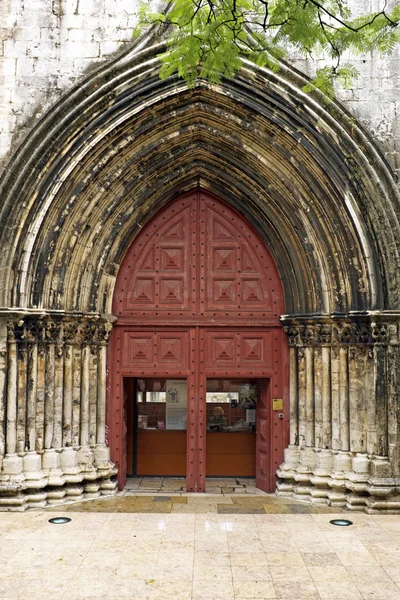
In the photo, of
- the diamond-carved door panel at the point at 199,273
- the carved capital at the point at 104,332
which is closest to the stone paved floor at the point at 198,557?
the carved capital at the point at 104,332

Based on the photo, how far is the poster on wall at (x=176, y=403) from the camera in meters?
9.52

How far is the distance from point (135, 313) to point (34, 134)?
8.66 feet

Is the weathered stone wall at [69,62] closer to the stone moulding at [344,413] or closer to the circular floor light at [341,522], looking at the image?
the stone moulding at [344,413]

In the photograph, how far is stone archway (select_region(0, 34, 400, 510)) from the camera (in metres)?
7.62

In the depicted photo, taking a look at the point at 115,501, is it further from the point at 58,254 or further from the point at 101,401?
the point at 58,254

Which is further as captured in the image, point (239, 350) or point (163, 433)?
point (163, 433)

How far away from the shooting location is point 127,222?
8.61m

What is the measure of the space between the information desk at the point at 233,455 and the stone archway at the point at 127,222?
111cm

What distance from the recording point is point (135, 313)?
8.81 m

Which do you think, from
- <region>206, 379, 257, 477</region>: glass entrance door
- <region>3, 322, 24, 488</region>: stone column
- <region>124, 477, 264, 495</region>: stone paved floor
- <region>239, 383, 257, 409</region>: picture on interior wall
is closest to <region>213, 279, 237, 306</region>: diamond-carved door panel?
<region>206, 379, 257, 477</region>: glass entrance door

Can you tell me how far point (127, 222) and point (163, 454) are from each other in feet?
11.2

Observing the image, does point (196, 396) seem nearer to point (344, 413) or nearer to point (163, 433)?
point (163, 433)

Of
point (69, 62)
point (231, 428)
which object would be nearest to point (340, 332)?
point (231, 428)

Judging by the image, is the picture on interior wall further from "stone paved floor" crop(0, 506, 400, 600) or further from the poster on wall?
"stone paved floor" crop(0, 506, 400, 600)
